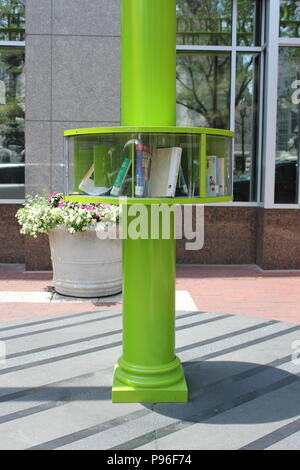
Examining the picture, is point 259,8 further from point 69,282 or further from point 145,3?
point 145,3

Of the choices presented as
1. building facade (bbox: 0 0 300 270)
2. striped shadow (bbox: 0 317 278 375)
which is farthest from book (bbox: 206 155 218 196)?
building facade (bbox: 0 0 300 270)

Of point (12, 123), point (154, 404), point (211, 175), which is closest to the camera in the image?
point (211, 175)

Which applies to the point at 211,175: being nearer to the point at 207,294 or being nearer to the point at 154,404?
the point at 154,404

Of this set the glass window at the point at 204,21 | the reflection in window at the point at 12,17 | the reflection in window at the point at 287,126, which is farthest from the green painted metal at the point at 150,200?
the reflection in window at the point at 12,17

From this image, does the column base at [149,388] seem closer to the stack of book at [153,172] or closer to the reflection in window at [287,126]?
the stack of book at [153,172]

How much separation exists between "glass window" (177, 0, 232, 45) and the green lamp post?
5573 mm

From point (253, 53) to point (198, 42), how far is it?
871 mm

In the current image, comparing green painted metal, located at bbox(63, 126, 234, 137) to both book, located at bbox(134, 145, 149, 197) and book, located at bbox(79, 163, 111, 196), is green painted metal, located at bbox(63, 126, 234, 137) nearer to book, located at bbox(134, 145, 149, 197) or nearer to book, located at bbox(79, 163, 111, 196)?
book, located at bbox(134, 145, 149, 197)

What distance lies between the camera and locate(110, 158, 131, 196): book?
3203 mm

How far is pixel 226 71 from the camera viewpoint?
29.1 ft

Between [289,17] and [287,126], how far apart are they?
5.25 feet

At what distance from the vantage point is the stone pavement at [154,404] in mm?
3127

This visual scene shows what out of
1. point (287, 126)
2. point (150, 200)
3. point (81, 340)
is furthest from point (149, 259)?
point (287, 126)

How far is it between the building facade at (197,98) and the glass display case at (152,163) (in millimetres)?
4490
